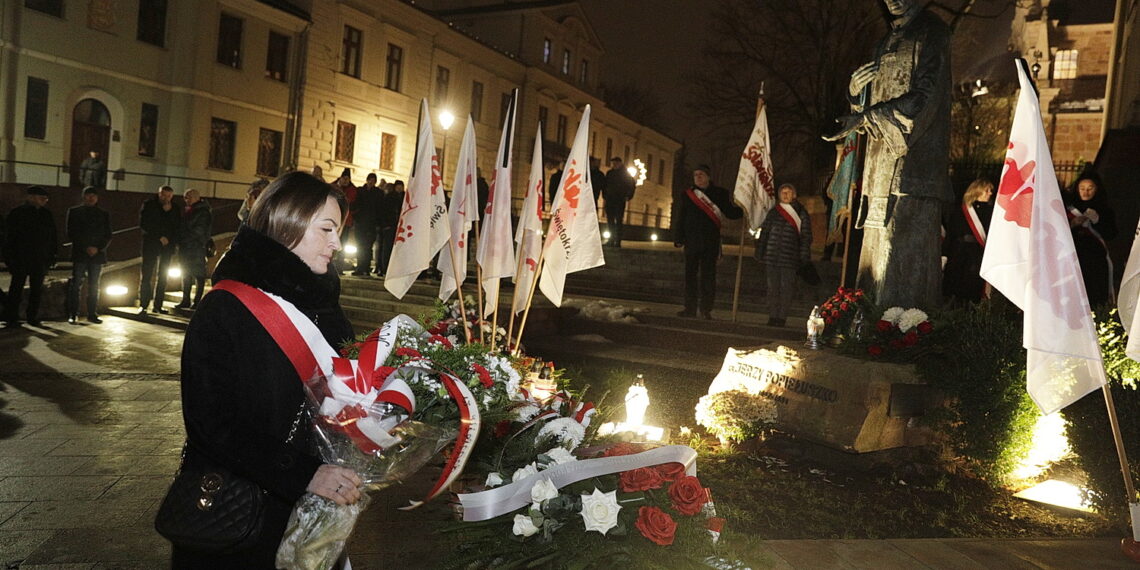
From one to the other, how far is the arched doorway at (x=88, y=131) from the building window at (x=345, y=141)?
9.11 metres

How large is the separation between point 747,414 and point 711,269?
533cm

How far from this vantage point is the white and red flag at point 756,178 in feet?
34.4

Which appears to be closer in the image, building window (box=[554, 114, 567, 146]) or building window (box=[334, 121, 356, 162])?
building window (box=[334, 121, 356, 162])

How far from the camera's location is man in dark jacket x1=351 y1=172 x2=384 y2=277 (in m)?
16.0

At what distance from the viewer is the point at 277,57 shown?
3206 cm

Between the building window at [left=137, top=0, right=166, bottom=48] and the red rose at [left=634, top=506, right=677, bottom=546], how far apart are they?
98.4ft

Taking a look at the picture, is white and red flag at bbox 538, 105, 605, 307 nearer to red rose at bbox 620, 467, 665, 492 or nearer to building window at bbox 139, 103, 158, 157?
red rose at bbox 620, 467, 665, 492

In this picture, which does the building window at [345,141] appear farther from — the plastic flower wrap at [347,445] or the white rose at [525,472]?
the plastic flower wrap at [347,445]

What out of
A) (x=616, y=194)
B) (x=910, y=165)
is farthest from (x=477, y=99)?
(x=910, y=165)

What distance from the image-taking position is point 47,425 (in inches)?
257

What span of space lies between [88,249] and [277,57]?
72.5 feet

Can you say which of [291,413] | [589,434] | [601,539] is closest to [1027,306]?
[589,434]

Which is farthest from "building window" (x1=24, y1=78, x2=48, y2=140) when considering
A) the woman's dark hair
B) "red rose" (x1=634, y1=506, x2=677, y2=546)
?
"red rose" (x1=634, y1=506, x2=677, y2=546)

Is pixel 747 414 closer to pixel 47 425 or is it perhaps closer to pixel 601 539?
pixel 601 539
